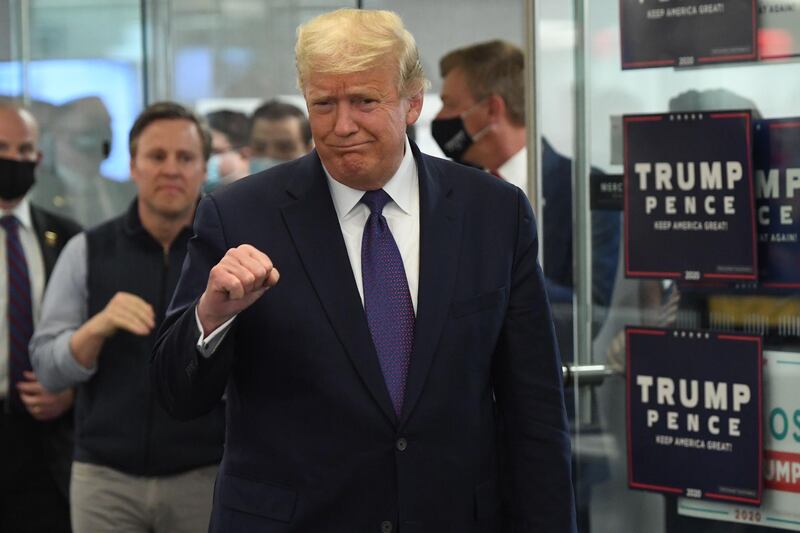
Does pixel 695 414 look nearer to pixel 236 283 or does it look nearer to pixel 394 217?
pixel 394 217

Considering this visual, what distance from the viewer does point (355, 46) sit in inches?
93.4

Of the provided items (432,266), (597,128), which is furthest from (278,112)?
(432,266)

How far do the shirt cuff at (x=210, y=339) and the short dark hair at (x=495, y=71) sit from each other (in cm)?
251

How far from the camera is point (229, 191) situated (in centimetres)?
251

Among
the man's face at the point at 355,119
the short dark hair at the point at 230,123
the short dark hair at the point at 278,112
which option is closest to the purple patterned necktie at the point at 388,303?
the man's face at the point at 355,119

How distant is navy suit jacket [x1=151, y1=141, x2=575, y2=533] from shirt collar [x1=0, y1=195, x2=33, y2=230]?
238 centimetres

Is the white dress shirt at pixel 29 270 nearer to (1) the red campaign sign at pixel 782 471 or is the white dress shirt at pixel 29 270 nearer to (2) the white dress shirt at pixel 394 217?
(2) the white dress shirt at pixel 394 217

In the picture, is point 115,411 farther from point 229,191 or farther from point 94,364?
point 229,191

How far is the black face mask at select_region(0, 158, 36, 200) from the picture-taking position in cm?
476

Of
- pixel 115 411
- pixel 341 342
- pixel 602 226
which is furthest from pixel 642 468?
pixel 115 411

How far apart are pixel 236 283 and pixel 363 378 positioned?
339mm

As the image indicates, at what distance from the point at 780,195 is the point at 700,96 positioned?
0.99 ft

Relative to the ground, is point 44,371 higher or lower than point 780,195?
lower

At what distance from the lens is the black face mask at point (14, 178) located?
15.6ft
